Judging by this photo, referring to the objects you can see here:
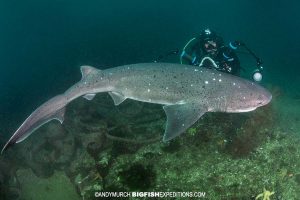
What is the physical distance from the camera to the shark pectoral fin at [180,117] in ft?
22.2

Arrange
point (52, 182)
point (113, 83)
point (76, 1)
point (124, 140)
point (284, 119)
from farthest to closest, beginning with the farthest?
point (76, 1), point (284, 119), point (52, 182), point (124, 140), point (113, 83)

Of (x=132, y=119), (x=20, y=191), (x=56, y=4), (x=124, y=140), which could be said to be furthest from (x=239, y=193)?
(x=56, y=4)

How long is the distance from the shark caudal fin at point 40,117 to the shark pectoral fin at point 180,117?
2.52 meters

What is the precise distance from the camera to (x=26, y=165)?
969cm

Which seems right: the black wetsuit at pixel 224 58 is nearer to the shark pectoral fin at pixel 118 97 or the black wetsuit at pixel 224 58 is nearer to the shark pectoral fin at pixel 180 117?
the shark pectoral fin at pixel 180 117

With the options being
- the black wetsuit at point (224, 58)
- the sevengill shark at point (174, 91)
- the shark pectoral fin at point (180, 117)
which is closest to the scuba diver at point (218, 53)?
the black wetsuit at point (224, 58)

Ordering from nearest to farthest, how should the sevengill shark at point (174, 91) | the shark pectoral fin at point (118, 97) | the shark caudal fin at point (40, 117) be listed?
the shark caudal fin at point (40, 117) < the sevengill shark at point (174, 91) < the shark pectoral fin at point (118, 97)

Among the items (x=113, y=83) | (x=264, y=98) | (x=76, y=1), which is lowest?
(x=76, y=1)

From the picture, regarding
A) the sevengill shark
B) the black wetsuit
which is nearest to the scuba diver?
the black wetsuit

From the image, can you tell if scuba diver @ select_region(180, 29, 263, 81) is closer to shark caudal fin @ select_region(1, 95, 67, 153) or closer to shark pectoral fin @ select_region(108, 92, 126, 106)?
shark pectoral fin @ select_region(108, 92, 126, 106)

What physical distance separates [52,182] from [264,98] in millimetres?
6439

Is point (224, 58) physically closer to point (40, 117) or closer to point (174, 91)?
point (174, 91)

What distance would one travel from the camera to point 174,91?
7.44 metres

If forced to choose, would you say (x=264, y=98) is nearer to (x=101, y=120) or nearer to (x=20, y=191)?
(x=101, y=120)
